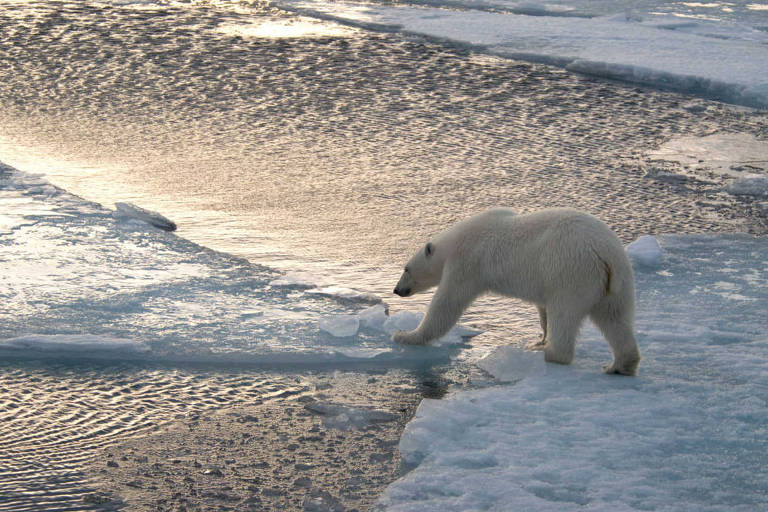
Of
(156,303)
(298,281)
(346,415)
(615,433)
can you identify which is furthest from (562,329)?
(156,303)

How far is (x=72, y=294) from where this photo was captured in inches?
189

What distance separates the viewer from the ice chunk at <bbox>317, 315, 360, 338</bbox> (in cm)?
449

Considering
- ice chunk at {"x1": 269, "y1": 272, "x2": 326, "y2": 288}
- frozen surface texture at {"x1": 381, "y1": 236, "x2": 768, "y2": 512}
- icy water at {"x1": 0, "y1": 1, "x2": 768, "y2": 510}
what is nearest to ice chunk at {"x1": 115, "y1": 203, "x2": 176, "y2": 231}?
icy water at {"x1": 0, "y1": 1, "x2": 768, "y2": 510}

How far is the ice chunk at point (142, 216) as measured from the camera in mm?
5852

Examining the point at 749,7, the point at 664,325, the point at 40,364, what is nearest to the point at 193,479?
the point at 40,364

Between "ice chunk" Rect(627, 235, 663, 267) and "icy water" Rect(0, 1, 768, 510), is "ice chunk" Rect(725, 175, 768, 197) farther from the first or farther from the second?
"ice chunk" Rect(627, 235, 663, 267)

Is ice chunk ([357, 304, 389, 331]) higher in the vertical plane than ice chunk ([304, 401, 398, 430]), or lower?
higher

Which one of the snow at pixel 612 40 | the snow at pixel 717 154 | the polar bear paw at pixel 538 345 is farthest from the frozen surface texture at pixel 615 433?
the snow at pixel 612 40

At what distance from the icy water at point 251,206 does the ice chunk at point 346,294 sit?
0.06 metres

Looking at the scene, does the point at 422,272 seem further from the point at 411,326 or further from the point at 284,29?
the point at 284,29

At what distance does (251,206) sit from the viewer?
21.0 feet

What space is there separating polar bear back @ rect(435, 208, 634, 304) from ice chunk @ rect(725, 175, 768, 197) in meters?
3.14

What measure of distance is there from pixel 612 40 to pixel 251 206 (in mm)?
7312

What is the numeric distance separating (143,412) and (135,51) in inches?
313
